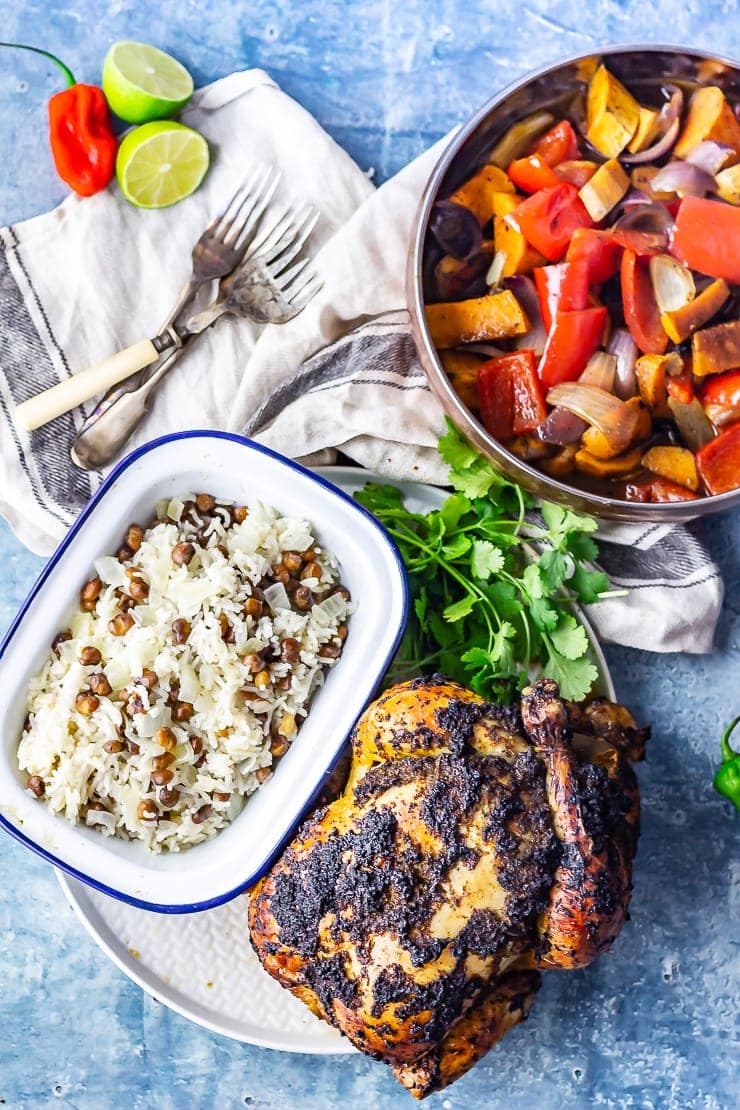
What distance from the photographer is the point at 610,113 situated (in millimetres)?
2469

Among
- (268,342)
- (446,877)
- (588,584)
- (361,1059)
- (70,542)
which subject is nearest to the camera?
(446,877)

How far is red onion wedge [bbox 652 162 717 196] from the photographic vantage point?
2.48m

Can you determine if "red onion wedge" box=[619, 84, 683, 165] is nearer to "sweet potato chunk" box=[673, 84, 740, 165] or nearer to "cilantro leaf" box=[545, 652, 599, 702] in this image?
"sweet potato chunk" box=[673, 84, 740, 165]

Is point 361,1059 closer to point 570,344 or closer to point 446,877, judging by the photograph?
point 446,877

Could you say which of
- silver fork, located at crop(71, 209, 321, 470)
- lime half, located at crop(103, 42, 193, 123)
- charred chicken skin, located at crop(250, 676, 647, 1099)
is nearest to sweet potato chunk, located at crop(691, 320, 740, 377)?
charred chicken skin, located at crop(250, 676, 647, 1099)

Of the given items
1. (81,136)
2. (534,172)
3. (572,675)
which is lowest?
(572,675)

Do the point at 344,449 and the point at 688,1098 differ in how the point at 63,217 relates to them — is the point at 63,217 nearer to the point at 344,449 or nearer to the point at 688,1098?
the point at 344,449

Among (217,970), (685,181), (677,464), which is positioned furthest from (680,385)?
(217,970)

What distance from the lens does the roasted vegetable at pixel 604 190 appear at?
2451mm

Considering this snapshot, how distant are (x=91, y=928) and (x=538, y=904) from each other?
1.15 m

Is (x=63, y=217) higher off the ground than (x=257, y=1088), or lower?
higher

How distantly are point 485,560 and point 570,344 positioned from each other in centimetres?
55

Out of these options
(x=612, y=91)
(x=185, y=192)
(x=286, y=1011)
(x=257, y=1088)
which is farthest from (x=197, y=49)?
(x=257, y=1088)

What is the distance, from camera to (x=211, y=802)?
2451mm
